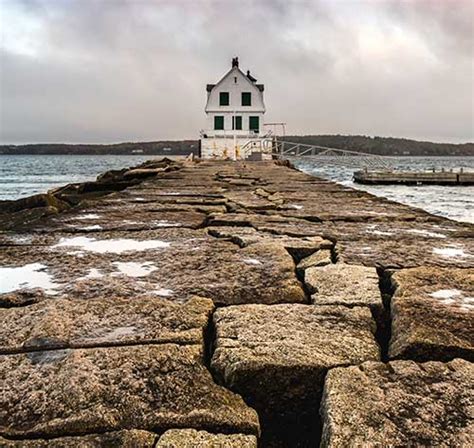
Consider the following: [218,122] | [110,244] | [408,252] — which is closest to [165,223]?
[110,244]

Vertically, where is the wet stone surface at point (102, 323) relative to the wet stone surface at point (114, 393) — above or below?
above

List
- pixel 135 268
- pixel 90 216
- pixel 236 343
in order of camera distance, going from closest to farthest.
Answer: pixel 236 343 < pixel 135 268 < pixel 90 216

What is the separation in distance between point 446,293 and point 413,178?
24453 millimetres

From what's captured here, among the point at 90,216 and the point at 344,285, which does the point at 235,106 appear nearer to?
the point at 90,216

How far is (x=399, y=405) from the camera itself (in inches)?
47.8

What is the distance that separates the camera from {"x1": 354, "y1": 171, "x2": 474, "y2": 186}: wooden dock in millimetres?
24781

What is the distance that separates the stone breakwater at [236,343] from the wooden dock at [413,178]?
22473 mm

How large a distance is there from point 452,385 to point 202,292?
1.01 meters

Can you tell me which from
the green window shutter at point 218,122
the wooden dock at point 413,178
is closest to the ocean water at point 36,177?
the green window shutter at point 218,122

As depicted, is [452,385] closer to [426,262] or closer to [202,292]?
[202,292]

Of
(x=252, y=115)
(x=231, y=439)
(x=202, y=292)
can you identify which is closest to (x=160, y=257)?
(x=202, y=292)

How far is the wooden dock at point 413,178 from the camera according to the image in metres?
24.8

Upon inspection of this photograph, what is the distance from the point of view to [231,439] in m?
1.12

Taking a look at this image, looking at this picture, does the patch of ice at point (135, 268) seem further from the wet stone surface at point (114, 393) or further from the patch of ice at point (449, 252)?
the patch of ice at point (449, 252)
